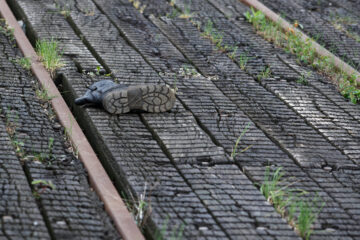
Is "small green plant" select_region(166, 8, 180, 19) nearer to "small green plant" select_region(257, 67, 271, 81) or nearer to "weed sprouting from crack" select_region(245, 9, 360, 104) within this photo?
"weed sprouting from crack" select_region(245, 9, 360, 104)

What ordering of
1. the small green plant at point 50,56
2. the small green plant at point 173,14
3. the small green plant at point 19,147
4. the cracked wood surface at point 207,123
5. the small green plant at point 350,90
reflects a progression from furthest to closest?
the small green plant at point 173,14 < the small green plant at point 350,90 < the small green plant at point 50,56 < the small green plant at point 19,147 < the cracked wood surface at point 207,123

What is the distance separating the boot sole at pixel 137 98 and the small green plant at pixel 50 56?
1013mm

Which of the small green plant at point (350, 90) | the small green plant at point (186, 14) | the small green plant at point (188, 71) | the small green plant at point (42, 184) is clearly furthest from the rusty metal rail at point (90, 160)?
the small green plant at point (350, 90)

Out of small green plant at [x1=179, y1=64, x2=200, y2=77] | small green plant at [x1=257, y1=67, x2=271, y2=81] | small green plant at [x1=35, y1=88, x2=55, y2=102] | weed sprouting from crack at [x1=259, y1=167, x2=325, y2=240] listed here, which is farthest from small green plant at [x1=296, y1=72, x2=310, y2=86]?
small green plant at [x1=35, y1=88, x2=55, y2=102]

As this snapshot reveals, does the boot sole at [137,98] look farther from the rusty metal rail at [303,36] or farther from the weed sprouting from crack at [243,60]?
the rusty metal rail at [303,36]

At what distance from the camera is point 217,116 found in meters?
5.32

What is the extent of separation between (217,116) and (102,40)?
188 cm

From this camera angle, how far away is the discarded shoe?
5035 mm

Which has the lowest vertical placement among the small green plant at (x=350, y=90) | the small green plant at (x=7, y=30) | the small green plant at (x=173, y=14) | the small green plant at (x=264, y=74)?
the small green plant at (x=7, y=30)

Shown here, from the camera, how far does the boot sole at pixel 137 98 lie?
198 inches

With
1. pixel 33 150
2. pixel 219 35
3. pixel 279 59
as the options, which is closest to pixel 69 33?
pixel 219 35

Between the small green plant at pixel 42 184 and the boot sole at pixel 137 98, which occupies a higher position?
the boot sole at pixel 137 98

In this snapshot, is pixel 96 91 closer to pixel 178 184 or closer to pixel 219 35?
pixel 178 184

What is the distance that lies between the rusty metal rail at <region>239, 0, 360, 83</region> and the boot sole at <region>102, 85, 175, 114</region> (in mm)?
2078
